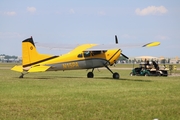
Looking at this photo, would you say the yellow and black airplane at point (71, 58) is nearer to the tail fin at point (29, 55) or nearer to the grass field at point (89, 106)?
the tail fin at point (29, 55)

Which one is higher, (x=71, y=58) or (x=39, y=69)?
(x=71, y=58)

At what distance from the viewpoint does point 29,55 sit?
1020 inches

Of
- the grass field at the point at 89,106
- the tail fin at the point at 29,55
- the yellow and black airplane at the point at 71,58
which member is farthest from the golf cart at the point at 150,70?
the grass field at the point at 89,106

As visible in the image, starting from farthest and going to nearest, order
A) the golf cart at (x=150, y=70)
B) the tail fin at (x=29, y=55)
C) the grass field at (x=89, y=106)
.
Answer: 1. the golf cart at (x=150, y=70)
2. the tail fin at (x=29, y=55)
3. the grass field at (x=89, y=106)

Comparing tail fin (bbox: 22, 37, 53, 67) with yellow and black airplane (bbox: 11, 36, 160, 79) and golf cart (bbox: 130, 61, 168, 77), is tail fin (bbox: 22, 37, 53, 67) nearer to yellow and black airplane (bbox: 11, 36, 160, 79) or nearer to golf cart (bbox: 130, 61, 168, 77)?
yellow and black airplane (bbox: 11, 36, 160, 79)

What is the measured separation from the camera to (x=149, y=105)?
1268 cm

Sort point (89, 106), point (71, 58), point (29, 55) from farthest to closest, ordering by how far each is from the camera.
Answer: point (71, 58) < point (29, 55) < point (89, 106)

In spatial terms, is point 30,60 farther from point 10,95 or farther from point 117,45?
point 10,95

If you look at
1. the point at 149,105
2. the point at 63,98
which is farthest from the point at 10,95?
the point at 149,105

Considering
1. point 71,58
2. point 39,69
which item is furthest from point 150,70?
point 39,69

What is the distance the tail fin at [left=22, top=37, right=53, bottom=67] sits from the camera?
84.8 ft

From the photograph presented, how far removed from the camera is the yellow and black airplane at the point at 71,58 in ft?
84.9

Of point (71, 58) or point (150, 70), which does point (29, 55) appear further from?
point (150, 70)

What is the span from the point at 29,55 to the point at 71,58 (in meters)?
3.27
